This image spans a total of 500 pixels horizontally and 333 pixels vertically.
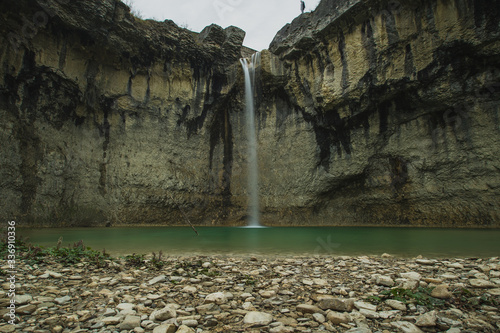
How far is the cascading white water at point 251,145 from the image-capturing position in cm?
1839

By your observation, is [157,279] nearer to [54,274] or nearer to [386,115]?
[54,274]

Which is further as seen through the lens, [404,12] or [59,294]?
[404,12]

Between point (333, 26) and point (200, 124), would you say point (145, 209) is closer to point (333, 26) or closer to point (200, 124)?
point (200, 124)

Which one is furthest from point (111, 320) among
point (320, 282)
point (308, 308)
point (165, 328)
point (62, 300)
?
point (320, 282)

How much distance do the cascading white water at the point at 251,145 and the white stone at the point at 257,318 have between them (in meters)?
16.6

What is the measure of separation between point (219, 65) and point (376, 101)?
415 inches

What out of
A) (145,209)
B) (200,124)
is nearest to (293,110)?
(200,124)

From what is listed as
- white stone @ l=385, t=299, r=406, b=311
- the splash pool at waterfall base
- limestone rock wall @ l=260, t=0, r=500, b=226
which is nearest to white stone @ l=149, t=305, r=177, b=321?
white stone @ l=385, t=299, r=406, b=311

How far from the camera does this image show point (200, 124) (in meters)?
19.0

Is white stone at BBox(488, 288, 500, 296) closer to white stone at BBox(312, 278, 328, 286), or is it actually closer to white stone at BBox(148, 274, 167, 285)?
white stone at BBox(312, 278, 328, 286)

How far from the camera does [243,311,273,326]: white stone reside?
6.36ft

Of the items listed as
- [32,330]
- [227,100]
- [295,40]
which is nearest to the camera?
[32,330]

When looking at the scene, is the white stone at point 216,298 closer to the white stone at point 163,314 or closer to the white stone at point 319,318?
the white stone at point 163,314

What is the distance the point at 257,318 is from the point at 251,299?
1.51ft
